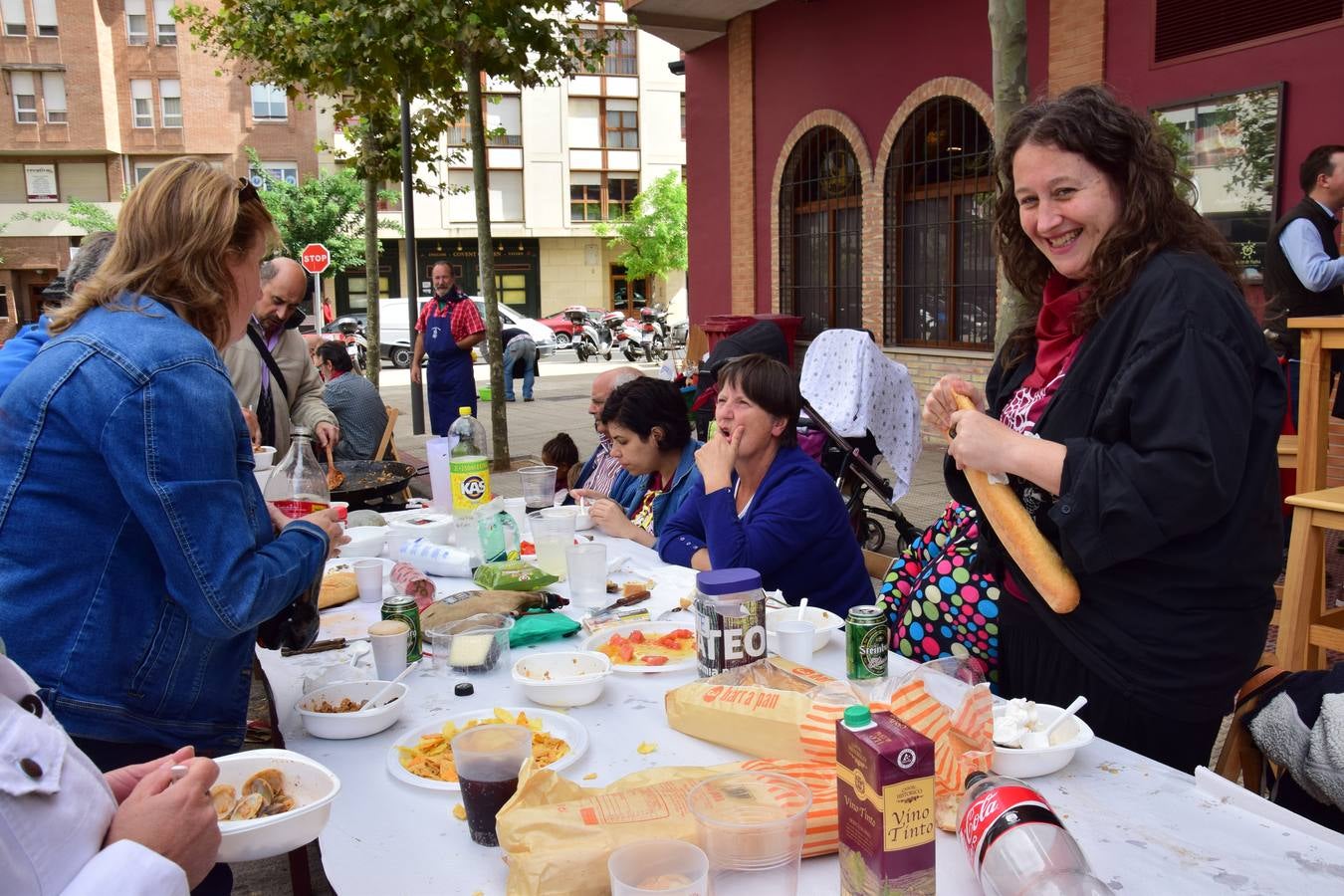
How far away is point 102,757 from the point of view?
1.79m

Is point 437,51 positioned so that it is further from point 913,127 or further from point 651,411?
point 651,411

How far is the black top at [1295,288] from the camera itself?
556cm

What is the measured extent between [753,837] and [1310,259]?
18.5ft

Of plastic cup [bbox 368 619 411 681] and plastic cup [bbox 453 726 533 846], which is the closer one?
plastic cup [bbox 453 726 533 846]

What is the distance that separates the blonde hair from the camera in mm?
1800

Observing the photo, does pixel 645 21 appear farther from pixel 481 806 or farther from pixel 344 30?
pixel 481 806

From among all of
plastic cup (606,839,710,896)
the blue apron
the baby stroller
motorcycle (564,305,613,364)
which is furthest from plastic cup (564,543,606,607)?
motorcycle (564,305,613,364)

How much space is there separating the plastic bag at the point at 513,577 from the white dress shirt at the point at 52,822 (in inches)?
63.9

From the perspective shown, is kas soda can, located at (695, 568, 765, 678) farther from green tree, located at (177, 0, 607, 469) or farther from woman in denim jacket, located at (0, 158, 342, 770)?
green tree, located at (177, 0, 607, 469)

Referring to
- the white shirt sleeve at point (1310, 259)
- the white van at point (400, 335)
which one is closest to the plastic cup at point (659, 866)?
the white shirt sleeve at point (1310, 259)

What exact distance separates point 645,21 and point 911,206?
436cm

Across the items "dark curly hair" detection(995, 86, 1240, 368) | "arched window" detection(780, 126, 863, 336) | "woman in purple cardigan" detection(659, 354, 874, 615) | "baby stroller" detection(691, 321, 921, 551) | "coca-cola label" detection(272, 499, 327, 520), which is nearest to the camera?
"dark curly hair" detection(995, 86, 1240, 368)

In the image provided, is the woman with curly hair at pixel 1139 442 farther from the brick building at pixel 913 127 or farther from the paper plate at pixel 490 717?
the brick building at pixel 913 127

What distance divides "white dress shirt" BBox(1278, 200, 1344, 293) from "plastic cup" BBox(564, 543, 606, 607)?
474cm
